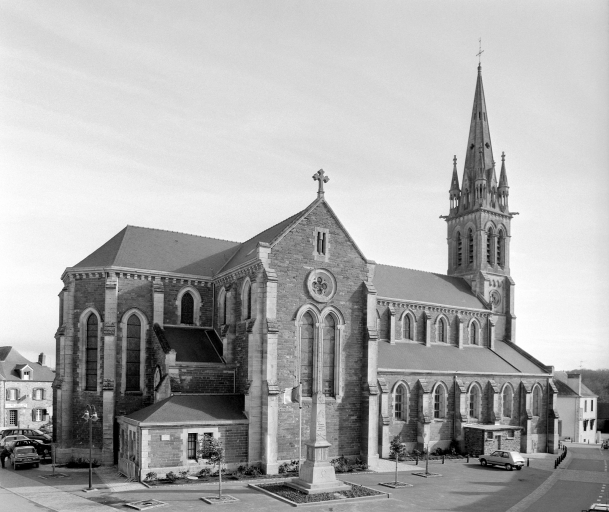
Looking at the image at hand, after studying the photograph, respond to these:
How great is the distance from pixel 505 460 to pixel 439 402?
744 cm

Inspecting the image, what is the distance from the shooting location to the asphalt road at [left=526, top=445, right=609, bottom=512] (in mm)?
27859

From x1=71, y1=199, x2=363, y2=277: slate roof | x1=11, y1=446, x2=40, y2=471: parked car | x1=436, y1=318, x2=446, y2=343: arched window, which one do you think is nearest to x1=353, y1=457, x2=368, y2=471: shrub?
x1=71, y1=199, x2=363, y2=277: slate roof

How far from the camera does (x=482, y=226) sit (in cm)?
5747

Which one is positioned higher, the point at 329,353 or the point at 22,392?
the point at 329,353

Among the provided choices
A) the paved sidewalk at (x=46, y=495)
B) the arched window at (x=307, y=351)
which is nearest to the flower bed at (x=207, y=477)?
the paved sidewalk at (x=46, y=495)

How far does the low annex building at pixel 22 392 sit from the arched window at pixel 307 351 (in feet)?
118

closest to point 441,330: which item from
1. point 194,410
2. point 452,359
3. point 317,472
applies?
point 452,359

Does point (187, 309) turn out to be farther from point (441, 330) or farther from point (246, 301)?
point (441, 330)

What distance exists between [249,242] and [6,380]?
32.6 meters

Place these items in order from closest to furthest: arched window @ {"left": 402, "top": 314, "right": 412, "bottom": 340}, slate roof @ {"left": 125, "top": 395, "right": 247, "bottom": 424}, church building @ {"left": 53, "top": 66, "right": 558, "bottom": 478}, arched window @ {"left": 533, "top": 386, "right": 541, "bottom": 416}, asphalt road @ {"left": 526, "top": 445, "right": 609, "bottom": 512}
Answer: asphalt road @ {"left": 526, "top": 445, "right": 609, "bottom": 512} → slate roof @ {"left": 125, "top": 395, "right": 247, "bottom": 424} → church building @ {"left": 53, "top": 66, "right": 558, "bottom": 478} → arched window @ {"left": 402, "top": 314, "right": 412, "bottom": 340} → arched window @ {"left": 533, "top": 386, "right": 541, "bottom": 416}

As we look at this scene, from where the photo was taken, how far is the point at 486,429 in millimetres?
42781

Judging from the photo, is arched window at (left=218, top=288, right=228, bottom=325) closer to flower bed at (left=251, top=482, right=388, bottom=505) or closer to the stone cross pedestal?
the stone cross pedestal

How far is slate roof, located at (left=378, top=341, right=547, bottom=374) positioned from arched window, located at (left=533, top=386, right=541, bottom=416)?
162 cm

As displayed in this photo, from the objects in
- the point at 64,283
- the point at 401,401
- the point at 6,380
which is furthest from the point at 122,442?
the point at 6,380
